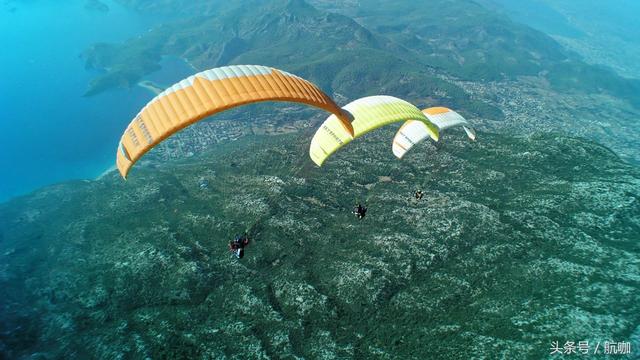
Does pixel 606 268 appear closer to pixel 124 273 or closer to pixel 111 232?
pixel 124 273

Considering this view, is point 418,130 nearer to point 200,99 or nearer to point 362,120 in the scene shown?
point 362,120

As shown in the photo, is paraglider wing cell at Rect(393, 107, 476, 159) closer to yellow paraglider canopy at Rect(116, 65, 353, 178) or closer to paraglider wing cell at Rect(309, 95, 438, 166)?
paraglider wing cell at Rect(309, 95, 438, 166)

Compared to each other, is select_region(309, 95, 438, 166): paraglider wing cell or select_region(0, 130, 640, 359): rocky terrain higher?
select_region(309, 95, 438, 166): paraglider wing cell

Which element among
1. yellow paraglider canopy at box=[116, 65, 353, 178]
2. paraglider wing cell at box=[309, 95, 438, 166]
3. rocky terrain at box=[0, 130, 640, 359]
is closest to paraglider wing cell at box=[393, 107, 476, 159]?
paraglider wing cell at box=[309, 95, 438, 166]

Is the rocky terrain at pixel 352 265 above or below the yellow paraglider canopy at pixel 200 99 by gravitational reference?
below

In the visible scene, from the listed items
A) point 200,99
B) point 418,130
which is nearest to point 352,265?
point 418,130

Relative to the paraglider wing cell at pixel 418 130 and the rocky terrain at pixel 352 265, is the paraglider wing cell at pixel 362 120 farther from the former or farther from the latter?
the rocky terrain at pixel 352 265

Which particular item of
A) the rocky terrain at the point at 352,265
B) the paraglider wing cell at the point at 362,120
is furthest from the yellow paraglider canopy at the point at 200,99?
the rocky terrain at the point at 352,265

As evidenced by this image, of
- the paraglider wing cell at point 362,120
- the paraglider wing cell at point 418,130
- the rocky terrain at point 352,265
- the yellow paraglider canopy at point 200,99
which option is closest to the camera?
the yellow paraglider canopy at point 200,99
